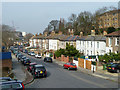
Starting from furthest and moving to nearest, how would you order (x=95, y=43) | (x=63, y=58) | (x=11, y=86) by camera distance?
1. (x=63, y=58)
2. (x=95, y=43)
3. (x=11, y=86)

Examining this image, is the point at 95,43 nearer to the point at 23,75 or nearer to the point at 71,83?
the point at 23,75

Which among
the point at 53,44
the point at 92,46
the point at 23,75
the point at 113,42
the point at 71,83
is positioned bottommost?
the point at 23,75

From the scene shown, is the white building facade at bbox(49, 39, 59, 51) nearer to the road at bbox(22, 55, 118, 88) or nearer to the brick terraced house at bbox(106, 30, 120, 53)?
the brick terraced house at bbox(106, 30, 120, 53)

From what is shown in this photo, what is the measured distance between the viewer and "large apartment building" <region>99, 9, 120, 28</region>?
7386 cm

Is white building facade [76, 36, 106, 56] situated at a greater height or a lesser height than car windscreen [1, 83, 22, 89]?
greater

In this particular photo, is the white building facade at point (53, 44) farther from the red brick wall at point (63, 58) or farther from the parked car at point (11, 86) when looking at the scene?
the parked car at point (11, 86)

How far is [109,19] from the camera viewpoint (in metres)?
78.2

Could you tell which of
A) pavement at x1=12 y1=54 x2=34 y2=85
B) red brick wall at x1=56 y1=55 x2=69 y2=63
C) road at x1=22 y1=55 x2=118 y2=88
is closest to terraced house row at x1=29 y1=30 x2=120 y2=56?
red brick wall at x1=56 y1=55 x2=69 y2=63

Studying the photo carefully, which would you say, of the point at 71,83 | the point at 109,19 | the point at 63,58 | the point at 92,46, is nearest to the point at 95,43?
the point at 92,46

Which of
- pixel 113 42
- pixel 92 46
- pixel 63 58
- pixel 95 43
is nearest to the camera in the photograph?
pixel 113 42

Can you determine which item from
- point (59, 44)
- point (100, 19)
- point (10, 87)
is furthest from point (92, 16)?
point (10, 87)

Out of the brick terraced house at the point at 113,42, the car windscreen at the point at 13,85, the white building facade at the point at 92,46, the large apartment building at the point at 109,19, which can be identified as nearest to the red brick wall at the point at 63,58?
the white building facade at the point at 92,46

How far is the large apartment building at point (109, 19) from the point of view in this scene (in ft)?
242

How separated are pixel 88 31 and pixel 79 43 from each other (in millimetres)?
24028
